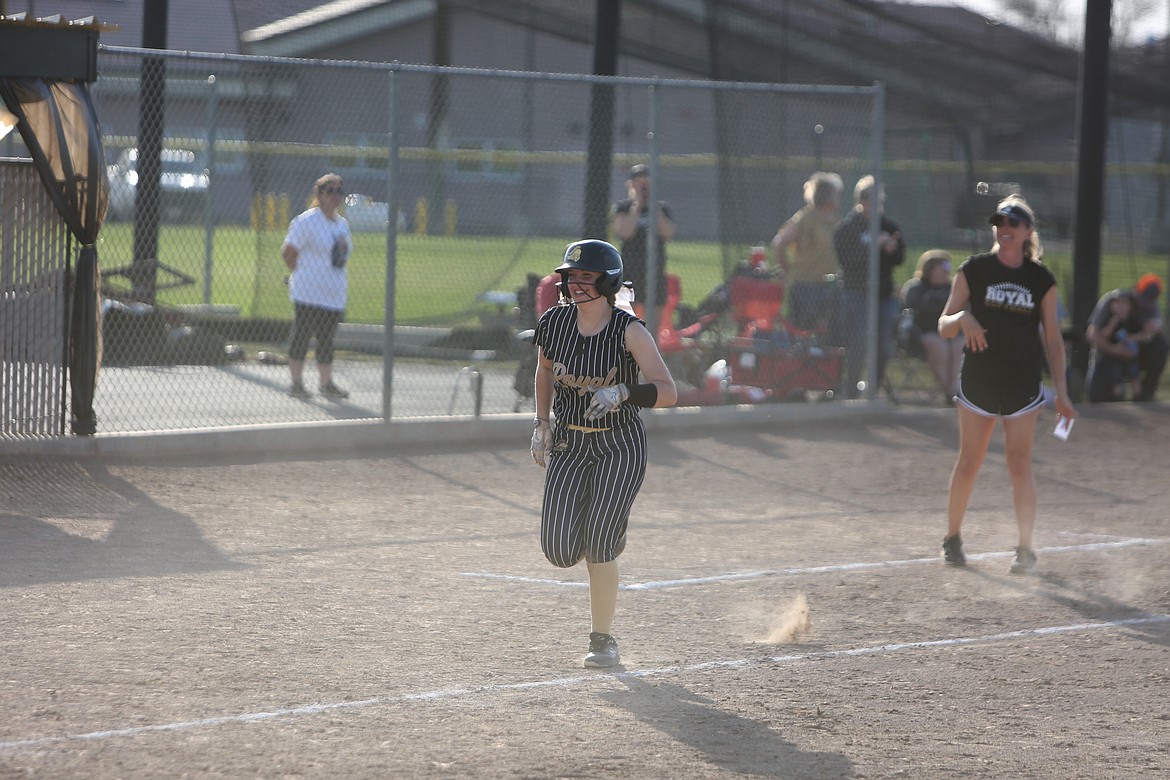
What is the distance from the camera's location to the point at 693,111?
53.2 ft

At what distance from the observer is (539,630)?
21.4ft

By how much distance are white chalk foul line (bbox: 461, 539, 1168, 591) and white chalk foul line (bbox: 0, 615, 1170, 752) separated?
4.48ft

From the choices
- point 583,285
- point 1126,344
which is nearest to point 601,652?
point 583,285

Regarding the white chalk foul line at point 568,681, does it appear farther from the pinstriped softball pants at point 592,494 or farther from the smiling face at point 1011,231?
the smiling face at point 1011,231

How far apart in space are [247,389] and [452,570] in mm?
5840

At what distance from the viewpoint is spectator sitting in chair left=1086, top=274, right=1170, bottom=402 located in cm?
1521

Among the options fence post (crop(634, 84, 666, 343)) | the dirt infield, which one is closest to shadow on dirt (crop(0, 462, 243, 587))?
the dirt infield

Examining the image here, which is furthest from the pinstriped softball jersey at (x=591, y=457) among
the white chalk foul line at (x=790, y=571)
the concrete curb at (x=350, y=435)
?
the concrete curb at (x=350, y=435)

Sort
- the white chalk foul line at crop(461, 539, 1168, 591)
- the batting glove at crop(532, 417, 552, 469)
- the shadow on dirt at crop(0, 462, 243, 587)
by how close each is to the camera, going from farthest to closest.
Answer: the white chalk foul line at crop(461, 539, 1168, 591) → the shadow on dirt at crop(0, 462, 243, 587) → the batting glove at crop(532, 417, 552, 469)

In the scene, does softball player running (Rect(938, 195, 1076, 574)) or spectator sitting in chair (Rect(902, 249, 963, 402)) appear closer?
softball player running (Rect(938, 195, 1076, 574))

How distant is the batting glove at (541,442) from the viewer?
19.3 ft

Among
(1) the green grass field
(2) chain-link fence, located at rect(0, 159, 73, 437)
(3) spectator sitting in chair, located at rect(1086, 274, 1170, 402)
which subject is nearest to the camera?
(2) chain-link fence, located at rect(0, 159, 73, 437)

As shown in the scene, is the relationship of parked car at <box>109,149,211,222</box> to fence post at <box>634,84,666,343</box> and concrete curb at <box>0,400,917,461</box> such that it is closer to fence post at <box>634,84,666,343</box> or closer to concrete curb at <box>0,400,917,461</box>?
concrete curb at <box>0,400,917,461</box>

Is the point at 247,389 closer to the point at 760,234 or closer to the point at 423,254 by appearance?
the point at 423,254
